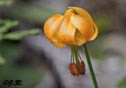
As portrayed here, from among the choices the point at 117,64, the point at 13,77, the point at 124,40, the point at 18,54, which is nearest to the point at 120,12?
the point at 124,40

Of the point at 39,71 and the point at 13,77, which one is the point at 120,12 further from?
the point at 13,77

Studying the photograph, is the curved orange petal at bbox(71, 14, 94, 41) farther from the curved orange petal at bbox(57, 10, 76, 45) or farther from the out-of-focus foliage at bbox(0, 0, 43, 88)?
the out-of-focus foliage at bbox(0, 0, 43, 88)

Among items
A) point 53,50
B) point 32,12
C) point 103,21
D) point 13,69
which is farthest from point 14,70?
point 103,21

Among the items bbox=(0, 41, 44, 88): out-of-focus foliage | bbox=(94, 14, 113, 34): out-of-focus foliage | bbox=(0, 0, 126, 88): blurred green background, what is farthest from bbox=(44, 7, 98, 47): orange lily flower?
bbox=(94, 14, 113, 34): out-of-focus foliage

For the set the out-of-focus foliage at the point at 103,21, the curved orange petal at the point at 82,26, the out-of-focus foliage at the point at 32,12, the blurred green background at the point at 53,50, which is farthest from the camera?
the out-of-focus foliage at the point at 32,12

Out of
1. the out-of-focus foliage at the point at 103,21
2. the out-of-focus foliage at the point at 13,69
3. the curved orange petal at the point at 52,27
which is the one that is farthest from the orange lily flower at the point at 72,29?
the out-of-focus foliage at the point at 103,21

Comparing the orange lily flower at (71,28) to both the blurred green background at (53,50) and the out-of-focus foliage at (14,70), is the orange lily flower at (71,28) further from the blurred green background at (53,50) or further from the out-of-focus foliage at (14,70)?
the out-of-focus foliage at (14,70)
